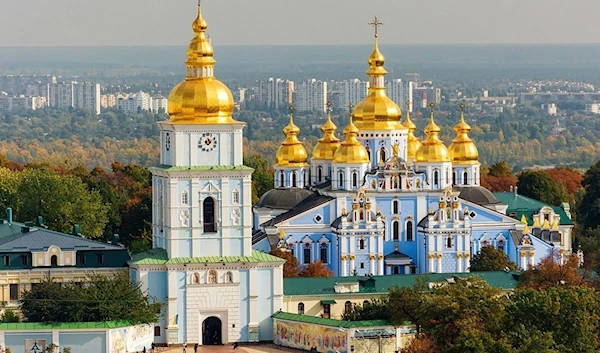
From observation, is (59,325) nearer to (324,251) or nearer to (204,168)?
(204,168)

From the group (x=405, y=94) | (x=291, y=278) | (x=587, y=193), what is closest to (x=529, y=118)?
(x=405, y=94)

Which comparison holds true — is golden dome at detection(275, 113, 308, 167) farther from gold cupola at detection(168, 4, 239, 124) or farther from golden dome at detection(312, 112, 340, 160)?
gold cupola at detection(168, 4, 239, 124)

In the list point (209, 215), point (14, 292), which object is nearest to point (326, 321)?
point (209, 215)

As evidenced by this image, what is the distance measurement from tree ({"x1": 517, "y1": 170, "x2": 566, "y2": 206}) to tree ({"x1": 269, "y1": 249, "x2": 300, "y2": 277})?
54.6 ft

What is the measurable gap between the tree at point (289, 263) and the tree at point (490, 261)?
437 centimetres

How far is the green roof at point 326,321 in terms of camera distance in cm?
3781

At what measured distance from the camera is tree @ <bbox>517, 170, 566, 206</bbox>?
66375 mm

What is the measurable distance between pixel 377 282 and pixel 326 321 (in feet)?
15.8

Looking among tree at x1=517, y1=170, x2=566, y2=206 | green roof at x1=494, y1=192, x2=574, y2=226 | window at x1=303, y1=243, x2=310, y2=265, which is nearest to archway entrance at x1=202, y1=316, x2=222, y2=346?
window at x1=303, y1=243, x2=310, y2=265

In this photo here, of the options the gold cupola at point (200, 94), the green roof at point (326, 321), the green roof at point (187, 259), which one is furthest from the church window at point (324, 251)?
the green roof at point (326, 321)

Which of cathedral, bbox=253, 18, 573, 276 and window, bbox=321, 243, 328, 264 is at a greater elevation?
cathedral, bbox=253, 18, 573, 276

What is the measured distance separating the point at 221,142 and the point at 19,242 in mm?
4616

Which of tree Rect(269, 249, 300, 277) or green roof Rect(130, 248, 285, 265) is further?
tree Rect(269, 249, 300, 277)

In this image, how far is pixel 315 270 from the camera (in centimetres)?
4841
